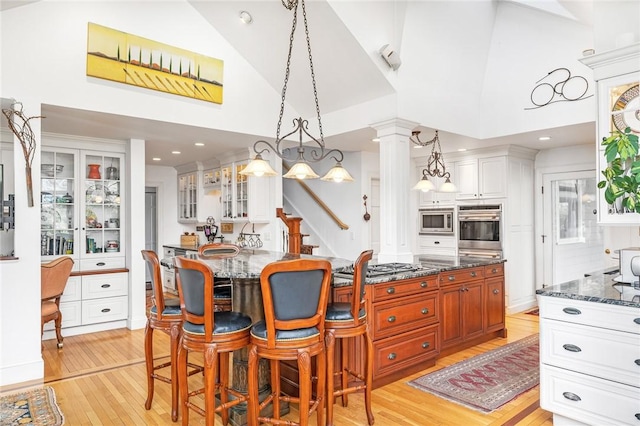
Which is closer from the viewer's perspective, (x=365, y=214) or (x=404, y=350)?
(x=404, y=350)

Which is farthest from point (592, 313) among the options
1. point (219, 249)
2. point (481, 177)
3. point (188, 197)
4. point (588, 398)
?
point (188, 197)

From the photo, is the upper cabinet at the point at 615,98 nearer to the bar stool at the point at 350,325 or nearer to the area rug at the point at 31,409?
the bar stool at the point at 350,325

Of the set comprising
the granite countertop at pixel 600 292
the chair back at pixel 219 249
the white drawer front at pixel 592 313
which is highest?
the chair back at pixel 219 249

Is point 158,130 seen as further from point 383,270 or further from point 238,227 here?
point 383,270

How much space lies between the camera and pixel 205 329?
227cm

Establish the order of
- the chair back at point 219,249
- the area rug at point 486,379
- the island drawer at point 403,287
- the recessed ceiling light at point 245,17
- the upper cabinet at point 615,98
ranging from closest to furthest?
the upper cabinet at point 615,98
the area rug at point 486,379
the island drawer at point 403,287
the chair back at point 219,249
the recessed ceiling light at point 245,17

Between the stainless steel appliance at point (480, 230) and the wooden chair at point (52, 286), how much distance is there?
17.8ft

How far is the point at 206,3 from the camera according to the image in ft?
14.2

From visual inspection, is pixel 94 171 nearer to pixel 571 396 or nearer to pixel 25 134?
pixel 25 134

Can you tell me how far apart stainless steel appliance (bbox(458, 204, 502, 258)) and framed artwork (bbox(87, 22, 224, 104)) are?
4.13 meters

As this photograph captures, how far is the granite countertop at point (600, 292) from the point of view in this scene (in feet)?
7.73

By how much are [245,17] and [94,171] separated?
285 cm

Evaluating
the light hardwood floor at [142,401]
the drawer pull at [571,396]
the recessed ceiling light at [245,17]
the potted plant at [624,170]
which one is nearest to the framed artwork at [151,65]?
the recessed ceiling light at [245,17]

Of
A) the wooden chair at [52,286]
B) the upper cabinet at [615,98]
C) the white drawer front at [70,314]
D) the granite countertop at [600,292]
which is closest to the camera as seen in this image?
the granite countertop at [600,292]
